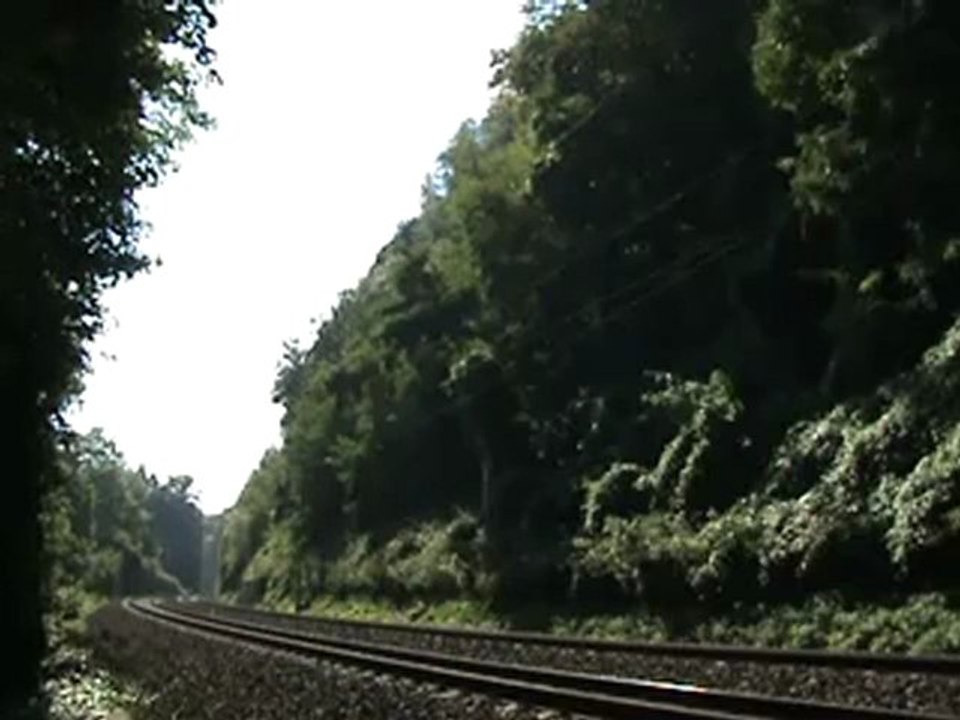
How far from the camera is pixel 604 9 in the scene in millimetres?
48531

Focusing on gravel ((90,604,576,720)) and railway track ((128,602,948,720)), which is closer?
railway track ((128,602,948,720))

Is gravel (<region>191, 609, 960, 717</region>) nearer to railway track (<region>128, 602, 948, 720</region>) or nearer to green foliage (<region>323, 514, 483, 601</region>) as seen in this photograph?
railway track (<region>128, 602, 948, 720</region>)

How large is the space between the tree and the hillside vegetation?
1226 cm

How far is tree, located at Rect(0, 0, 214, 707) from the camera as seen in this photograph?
9.91 metres

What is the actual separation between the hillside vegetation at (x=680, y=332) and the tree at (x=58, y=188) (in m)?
12.3

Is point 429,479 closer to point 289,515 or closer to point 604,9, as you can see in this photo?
point 604,9

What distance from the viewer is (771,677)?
1390 cm

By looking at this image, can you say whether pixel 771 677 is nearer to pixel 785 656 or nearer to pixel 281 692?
pixel 785 656

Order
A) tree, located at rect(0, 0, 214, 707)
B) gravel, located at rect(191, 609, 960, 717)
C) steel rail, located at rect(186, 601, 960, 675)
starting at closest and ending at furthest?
tree, located at rect(0, 0, 214, 707)
gravel, located at rect(191, 609, 960, 717)
steel rail, located at rect(186, 601, 960, 675)

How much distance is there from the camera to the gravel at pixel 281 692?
41.1 ft

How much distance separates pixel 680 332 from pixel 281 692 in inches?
1232

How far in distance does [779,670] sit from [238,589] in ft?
361

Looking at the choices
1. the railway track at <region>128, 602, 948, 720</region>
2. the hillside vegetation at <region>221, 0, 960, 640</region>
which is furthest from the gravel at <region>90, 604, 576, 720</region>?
the hillside vegetation at <region>221, 0, 960, 640</region>

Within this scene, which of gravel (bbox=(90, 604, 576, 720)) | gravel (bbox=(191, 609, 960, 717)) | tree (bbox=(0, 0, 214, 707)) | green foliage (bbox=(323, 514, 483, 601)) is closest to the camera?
tree (bbox=(0, 0, 214, 707))
